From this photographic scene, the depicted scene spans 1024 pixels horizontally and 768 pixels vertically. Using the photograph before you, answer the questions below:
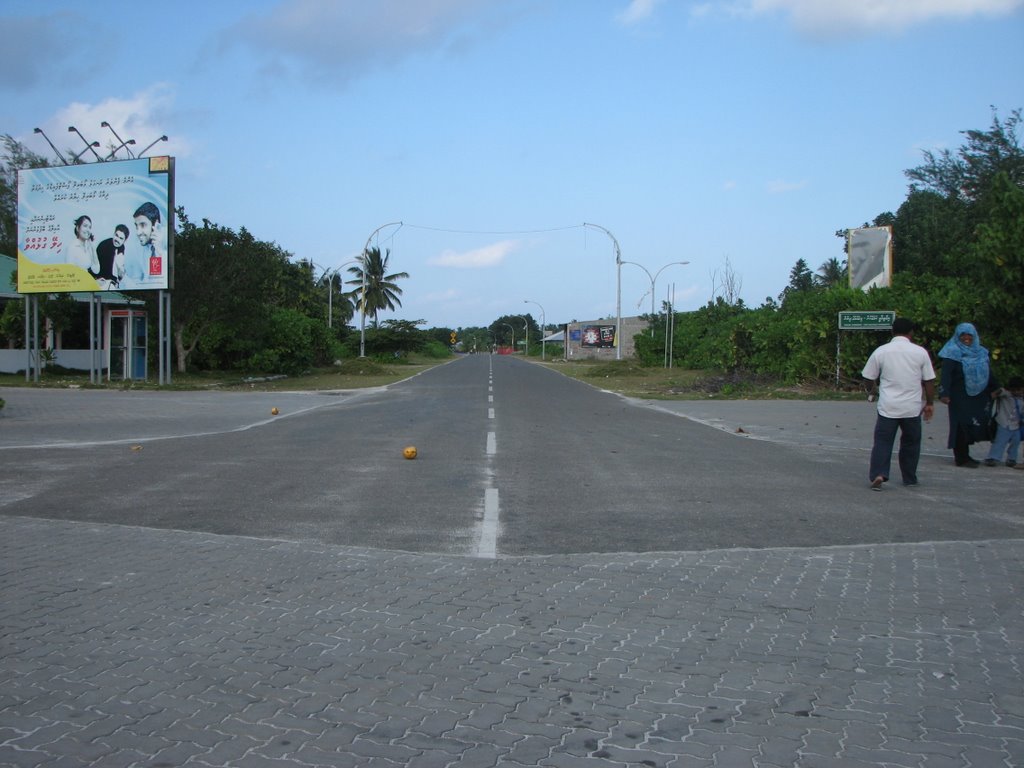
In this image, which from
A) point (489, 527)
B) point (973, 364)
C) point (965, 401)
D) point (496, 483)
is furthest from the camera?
point (965, 401)

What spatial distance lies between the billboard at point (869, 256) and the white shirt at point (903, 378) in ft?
73.5

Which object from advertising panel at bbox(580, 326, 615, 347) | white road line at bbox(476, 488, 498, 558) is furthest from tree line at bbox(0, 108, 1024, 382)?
advertising panel at bbox(580, 326, 615, 347)

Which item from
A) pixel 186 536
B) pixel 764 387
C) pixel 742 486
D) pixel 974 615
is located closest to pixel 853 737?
pixel 974 615

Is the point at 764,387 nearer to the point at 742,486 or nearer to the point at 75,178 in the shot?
the point at 742,486

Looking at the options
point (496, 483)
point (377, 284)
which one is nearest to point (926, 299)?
point (496, 483)

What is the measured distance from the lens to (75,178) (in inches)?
1085

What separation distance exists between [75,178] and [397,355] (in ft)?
136

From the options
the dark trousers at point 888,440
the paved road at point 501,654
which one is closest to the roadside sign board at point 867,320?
the dark trousers at point 888,440

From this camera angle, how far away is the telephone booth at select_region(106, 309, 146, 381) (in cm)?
3294

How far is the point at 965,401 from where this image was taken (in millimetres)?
10789

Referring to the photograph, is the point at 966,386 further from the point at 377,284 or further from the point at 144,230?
the point at 377,284

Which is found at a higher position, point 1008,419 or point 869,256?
point 869,256

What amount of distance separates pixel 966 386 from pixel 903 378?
2236mm

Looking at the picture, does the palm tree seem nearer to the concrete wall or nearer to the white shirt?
the concrete wall
